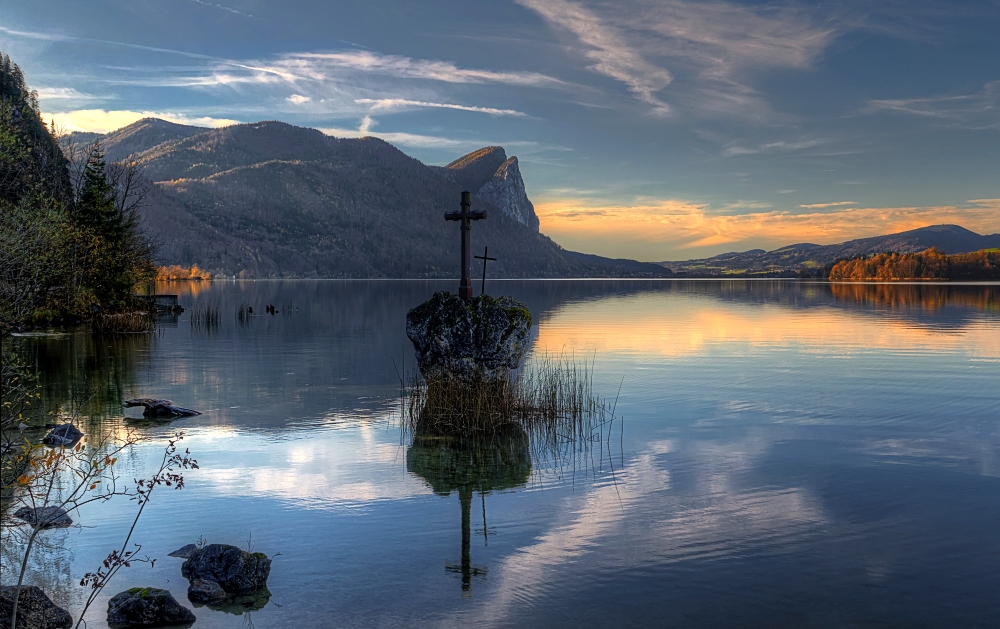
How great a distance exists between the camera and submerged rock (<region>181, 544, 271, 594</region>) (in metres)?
8.31

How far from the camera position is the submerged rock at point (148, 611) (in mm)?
7406

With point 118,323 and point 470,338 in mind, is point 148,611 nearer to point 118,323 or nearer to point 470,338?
point 470,338

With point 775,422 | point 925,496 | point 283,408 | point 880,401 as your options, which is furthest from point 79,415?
point 880,401

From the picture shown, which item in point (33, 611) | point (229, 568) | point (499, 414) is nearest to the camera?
point (33, 611)

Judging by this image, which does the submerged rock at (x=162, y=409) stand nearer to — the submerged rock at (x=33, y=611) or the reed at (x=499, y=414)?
the reed at (x=499, y=414)

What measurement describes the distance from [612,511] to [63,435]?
36.5 feet

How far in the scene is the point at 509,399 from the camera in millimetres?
17953

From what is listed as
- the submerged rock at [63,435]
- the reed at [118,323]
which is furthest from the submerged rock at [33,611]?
the reed at [118,323]

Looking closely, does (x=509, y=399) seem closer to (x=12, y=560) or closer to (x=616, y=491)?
(x=616, y=491)

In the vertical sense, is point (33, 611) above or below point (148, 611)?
above

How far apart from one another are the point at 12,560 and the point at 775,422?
15738 mm

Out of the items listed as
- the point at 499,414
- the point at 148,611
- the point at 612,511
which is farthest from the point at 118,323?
the point at 148,611

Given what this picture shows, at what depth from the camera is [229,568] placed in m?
8.41

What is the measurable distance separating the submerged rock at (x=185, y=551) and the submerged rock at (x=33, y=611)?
1684 mm
